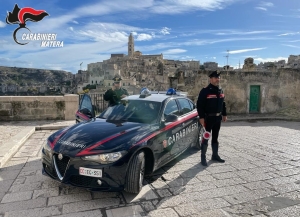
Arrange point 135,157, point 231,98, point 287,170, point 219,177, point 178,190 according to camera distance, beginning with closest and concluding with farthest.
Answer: point 135,157 < point 178,190 < point 219,177 < point 287,170 < point 231,98

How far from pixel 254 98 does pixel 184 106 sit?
30.4 feet

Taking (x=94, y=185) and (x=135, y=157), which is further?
(x=135, y=157)

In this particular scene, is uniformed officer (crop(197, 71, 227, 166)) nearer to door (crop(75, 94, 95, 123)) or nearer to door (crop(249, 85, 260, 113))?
door (crop(75, 94, 95, 123))

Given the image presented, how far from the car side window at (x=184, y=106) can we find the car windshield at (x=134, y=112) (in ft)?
2.94

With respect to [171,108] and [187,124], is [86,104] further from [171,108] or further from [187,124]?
[187,124]

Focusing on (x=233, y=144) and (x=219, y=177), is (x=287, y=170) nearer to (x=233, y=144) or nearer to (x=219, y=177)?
(x=219, y=177)

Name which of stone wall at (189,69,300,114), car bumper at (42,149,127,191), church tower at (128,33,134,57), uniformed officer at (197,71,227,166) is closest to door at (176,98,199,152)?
uniformed officer at (197,71,227,166)

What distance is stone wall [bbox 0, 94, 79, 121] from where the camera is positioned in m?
9.08

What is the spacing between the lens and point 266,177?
429 cm

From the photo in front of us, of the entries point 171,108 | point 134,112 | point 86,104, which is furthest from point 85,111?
point 171,108

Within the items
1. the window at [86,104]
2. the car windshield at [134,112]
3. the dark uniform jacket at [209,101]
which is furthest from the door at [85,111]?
the dark uniform jacket at [209,101]

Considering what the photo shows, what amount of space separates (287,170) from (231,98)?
8536 mm

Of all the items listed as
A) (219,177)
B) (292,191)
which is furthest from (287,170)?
(219,177)

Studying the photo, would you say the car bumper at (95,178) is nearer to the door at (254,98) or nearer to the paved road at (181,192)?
the paved road at (181,192)
